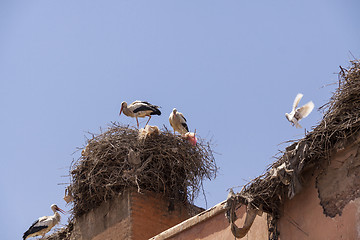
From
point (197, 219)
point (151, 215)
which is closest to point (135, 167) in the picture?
point (151, 215)

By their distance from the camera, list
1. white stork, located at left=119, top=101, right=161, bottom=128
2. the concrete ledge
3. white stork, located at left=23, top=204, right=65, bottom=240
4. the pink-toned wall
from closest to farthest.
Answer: the pink-toned wall
the concrete ledge
white stork, located at left=119, top=101, right=161, bottom=128
white stork, located at left=23, top=204, right=65, bottom=240

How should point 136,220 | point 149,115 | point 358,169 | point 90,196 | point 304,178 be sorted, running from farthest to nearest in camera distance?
1. point 149,115
2. point 90,196
3. point 136,220
4. point 304,178
5. point 358,169

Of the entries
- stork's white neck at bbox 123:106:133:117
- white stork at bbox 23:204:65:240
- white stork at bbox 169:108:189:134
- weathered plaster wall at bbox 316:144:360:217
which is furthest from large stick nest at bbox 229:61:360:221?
white stork at bbox 23:204:65:240

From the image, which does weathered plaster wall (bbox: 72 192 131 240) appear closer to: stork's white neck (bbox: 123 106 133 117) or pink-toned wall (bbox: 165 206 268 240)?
pink-toned wall (bbox: 165 206 268 240)

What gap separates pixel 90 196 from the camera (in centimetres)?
1271

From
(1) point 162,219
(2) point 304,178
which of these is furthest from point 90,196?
(2) point 304,178

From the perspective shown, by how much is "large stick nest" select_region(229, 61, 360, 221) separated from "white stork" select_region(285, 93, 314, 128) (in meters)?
3.78

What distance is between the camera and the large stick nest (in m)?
7.61

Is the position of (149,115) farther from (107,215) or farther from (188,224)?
(188,224)

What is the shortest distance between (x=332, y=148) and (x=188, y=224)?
296 centimetres

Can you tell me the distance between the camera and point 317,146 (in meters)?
7.73

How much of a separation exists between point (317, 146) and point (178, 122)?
7.83m

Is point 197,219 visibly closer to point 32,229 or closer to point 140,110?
point 140,110

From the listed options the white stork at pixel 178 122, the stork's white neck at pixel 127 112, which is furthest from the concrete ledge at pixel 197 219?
the stork's white neck at pixel 127 112
